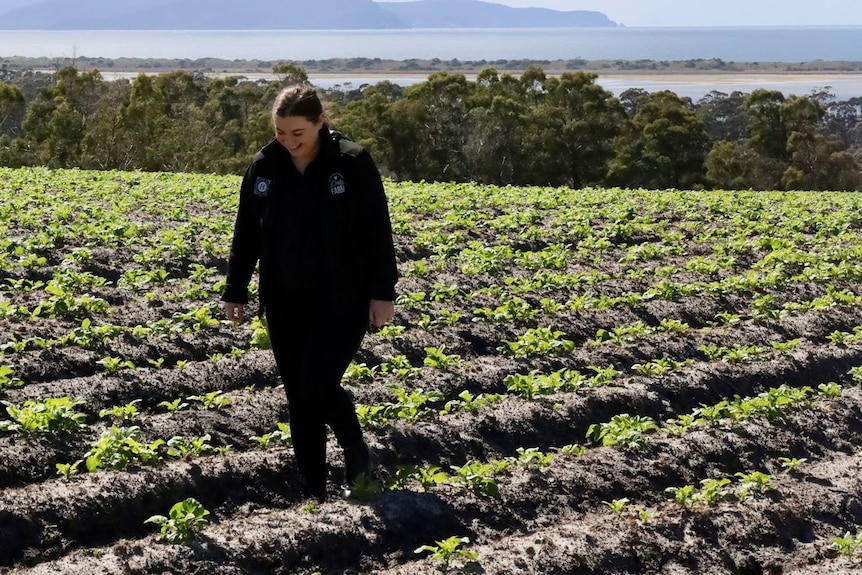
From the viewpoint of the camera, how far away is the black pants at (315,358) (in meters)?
5.22

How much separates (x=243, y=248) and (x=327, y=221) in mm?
563

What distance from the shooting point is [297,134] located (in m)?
5.11

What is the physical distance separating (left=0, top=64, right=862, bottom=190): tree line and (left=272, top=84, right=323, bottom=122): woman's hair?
41.9 metres

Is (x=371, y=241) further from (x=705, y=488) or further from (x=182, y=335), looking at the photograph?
(x=182, y=335)

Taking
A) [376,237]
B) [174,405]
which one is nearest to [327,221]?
[376,237]

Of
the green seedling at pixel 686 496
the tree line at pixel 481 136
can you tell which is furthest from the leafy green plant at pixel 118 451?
the tree line at pixel 481 136

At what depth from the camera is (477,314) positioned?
33.4 ft

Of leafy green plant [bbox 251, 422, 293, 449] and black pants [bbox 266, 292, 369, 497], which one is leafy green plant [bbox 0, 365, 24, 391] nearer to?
leafy green plant [bbox 251, 422, 293, 449]

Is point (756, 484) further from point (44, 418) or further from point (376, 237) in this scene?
point (44, 418)

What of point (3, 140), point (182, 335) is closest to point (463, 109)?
point (3, 140)

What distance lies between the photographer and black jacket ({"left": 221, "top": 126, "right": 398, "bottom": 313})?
5.23m

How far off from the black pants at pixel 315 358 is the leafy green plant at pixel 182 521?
2.05 ft

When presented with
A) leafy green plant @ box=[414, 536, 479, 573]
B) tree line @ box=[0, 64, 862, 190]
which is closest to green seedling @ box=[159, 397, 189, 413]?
leafy green plant @ box=[414, 536, 479, 573]

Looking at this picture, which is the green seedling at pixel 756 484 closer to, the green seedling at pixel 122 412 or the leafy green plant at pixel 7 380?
the green seedling at pixel 122 412
